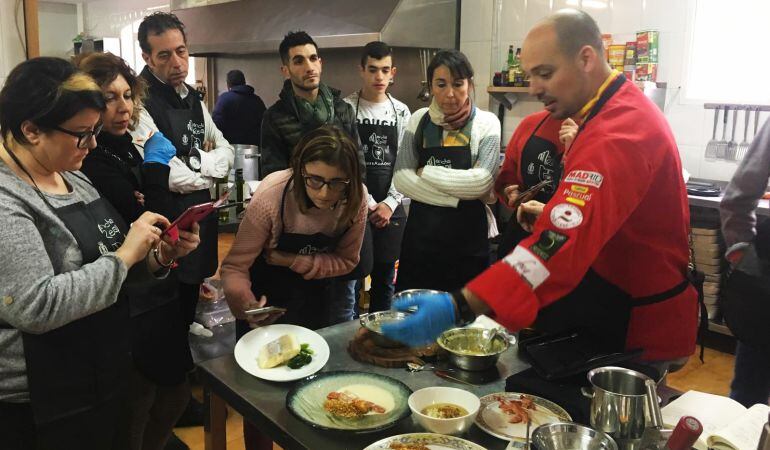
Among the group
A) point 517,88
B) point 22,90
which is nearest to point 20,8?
point 22,90

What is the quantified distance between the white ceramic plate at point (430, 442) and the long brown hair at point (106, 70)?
1.56 metres

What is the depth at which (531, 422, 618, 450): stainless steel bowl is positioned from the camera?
3.79 ft

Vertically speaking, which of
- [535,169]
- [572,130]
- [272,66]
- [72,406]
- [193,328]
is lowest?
[193,328]

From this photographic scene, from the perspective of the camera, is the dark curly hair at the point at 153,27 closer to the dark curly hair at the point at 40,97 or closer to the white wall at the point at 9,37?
the white wall at the point at 9,37

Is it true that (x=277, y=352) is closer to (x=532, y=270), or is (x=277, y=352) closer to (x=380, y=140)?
(x=532, y=270)

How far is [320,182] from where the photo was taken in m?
2.07

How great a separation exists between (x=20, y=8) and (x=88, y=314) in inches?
79.8

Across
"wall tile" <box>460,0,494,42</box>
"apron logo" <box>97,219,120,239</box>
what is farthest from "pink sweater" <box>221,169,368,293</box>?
"wall tile" <box>460,0,494,42</box>

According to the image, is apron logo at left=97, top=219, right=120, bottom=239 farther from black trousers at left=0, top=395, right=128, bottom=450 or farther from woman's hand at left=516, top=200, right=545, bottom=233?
woman's hand at left=516, top=200, right=545, bottom=233

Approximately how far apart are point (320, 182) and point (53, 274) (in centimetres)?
87

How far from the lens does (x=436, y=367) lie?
1.67 m

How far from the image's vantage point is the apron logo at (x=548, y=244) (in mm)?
1309

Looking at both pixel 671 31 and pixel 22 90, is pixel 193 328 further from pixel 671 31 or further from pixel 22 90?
pixel 671 31

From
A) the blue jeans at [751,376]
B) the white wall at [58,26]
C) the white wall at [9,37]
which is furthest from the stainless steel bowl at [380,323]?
the white wall at [58,26]
